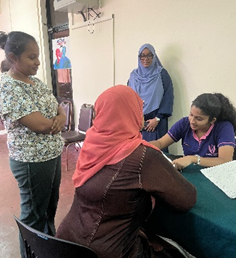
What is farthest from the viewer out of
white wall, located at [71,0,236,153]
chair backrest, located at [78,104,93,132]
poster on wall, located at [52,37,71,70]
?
poster on wall, located at [52,37,71,70]

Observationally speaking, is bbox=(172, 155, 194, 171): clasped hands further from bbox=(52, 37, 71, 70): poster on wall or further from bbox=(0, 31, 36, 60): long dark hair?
bbox=(52, 37, 71, 70): poster on wall

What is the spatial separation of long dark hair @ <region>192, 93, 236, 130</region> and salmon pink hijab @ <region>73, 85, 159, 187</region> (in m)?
0.71

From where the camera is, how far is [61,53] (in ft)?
13.7

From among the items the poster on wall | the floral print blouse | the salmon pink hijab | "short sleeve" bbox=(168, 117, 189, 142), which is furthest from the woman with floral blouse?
the poster on wall

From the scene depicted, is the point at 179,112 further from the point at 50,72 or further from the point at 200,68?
the point at 50,72

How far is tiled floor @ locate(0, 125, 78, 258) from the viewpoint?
1743 mm

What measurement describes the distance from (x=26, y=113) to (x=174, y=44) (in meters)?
1.78

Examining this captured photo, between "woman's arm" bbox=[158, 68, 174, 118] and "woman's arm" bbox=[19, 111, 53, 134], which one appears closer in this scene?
"woman's arm" bbox=[19, 111, 53, 134]

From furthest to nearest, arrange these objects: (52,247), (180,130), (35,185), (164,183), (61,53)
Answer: (61,53), (180,130), (35,185), (164,183), (52,247)

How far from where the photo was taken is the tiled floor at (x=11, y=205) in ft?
5.72

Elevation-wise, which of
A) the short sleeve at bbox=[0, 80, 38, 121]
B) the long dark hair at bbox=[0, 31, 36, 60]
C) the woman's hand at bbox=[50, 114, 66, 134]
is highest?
the long dark hair at bbox=[0, 31, 36, 60]

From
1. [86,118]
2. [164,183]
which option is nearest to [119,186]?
[164,183]

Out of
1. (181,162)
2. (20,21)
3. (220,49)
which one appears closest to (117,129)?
(181,162)

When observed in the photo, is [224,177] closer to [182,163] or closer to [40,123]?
[182,163]
